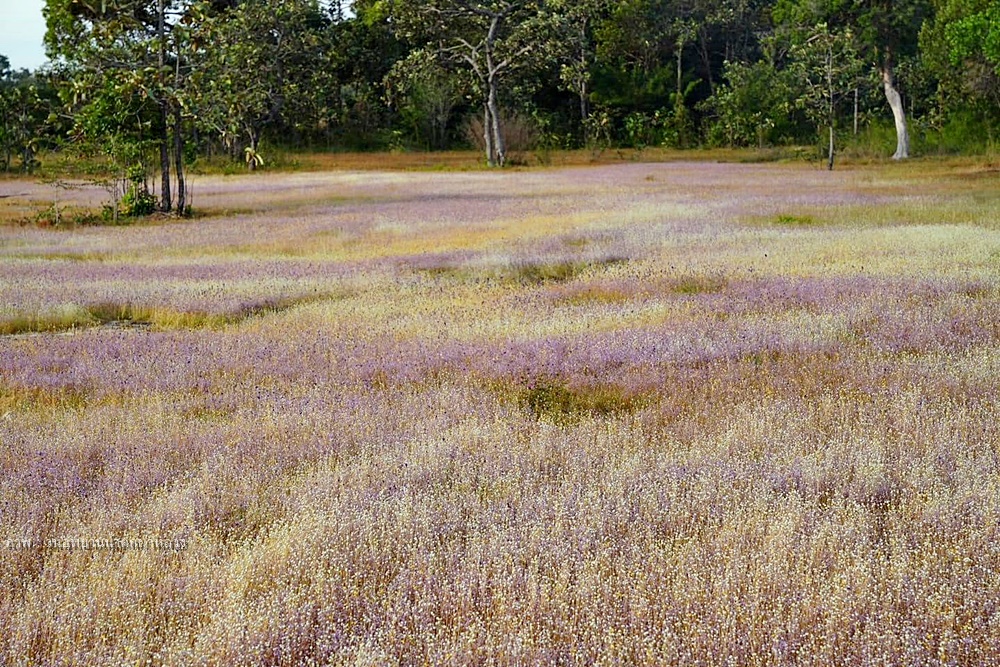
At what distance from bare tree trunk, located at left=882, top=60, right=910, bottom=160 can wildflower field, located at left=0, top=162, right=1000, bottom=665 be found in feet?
133

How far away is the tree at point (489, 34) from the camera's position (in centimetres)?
5319

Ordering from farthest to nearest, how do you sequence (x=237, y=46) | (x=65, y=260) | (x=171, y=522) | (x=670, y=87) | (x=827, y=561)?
(x=670, y=87) < (x=237, y=46) < (x=65, y=260) < (x=171, y=522) < (x=827, y=561)

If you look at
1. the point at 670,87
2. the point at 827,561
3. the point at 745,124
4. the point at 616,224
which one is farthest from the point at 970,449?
the point at 670,87

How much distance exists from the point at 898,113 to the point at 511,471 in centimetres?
5004

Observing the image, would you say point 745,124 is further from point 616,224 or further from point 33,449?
point 33,449

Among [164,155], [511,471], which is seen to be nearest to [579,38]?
[164,155]

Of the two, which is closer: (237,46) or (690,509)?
(690,509)

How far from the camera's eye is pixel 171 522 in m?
4.50

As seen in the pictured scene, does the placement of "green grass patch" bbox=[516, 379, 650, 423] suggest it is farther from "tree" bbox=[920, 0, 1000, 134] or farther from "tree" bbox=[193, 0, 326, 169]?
"tree" bbox=[193, 0, 326, 169]

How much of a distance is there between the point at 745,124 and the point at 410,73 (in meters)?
23.8

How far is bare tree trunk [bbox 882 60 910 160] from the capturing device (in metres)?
48.5

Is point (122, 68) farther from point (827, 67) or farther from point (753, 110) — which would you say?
point (753, 110)

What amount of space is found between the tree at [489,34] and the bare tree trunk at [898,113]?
1832 centimetres

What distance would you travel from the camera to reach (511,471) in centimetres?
507
